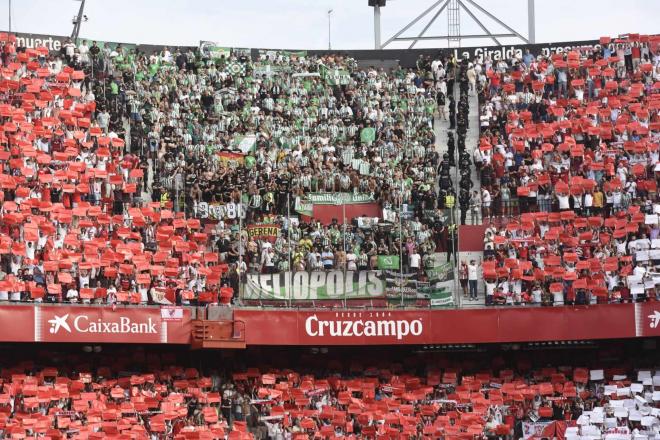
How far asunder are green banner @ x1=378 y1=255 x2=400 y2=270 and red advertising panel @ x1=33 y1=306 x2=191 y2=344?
5.92 m

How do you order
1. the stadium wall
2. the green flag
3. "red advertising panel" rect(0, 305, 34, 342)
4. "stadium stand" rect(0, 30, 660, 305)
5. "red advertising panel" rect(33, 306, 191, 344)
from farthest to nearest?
the green flag
"stadium stand" rect(0, 30, 660, 305)
the stadium wall
"red advertising panel" rect(33, 306, 191, 344)
"red advertising panel" rect(0, 305, 34, 342)

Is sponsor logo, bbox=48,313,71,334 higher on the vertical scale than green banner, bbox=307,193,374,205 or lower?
lower

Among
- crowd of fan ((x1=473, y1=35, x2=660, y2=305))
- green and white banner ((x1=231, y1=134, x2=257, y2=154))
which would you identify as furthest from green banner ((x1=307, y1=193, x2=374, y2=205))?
crowd of fan ((x1=473, y1=35, x2=660, y2=305))

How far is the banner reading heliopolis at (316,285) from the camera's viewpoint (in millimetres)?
42062

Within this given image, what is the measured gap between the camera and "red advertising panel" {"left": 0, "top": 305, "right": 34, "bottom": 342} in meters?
38.5

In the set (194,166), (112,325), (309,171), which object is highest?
(194,166)

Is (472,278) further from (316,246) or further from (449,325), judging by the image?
(316,246)

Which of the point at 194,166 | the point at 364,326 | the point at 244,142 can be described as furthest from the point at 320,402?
the point at 244,142

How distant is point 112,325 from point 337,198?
9.31m

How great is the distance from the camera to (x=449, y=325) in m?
42.0

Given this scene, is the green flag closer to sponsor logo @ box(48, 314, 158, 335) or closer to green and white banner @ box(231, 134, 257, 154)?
green and white banner @ box(231, 134, 257, 154)

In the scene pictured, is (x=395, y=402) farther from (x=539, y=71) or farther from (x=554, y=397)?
(x=539, y=71)

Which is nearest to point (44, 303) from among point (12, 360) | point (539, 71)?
point (12, 360)

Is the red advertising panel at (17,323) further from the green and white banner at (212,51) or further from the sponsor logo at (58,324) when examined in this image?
the green and white banner at (212,51)
